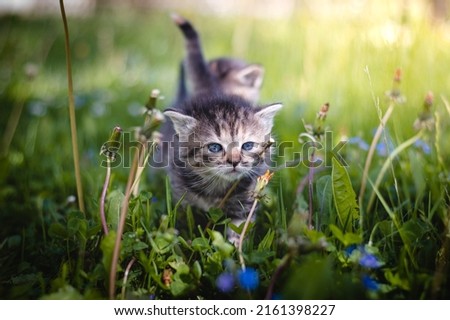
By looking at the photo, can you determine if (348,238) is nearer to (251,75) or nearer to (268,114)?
(268,114)

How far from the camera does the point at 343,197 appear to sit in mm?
1457

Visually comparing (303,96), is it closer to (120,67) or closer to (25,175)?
(25,175)

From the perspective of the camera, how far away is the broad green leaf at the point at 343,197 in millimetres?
1436

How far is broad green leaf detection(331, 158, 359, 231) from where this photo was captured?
144 cm

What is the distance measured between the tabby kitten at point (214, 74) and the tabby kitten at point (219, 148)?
→ 2.59 feet

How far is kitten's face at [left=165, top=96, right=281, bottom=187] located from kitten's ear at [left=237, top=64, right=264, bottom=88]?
1257mm

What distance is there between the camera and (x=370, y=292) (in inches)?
47.2

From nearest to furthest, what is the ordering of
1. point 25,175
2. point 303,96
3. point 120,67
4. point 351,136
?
point 25,175 < point 351,136 < point 303,96 < point 120,67

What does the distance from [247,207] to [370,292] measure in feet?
1.99

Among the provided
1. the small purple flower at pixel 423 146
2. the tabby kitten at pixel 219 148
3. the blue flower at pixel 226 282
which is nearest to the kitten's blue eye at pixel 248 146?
the tabby kitten at pixel 219 148

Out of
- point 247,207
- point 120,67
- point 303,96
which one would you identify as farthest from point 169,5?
point 247,207

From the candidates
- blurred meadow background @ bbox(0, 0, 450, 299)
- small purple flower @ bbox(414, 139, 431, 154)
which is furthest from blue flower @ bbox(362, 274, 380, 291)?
small purple flower @ bbox(414, 139, 431, 154)

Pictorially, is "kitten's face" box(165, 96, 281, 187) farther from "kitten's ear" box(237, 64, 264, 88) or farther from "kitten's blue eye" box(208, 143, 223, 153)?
"kitten's ear" box(237, 64, 264, 88)

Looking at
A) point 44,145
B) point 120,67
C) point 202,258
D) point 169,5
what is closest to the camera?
point 202,258
